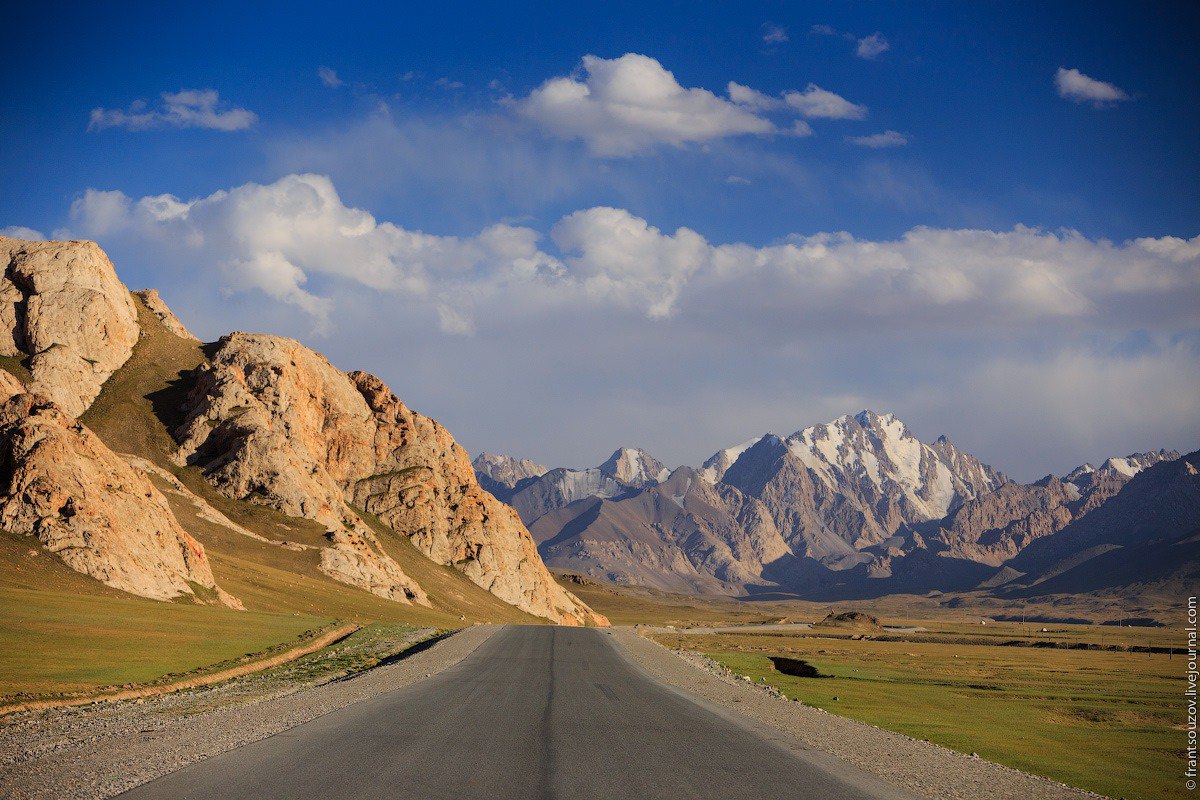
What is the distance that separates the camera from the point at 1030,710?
4866cm

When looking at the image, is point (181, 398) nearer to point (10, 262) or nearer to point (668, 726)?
point (10, 262)

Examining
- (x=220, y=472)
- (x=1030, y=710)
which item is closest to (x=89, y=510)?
(x=220, y=472)

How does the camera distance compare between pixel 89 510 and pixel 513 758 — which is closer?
pixel 513 758

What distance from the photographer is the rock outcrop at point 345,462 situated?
431 feet

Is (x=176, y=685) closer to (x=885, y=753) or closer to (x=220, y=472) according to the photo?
(x=885, y=753)

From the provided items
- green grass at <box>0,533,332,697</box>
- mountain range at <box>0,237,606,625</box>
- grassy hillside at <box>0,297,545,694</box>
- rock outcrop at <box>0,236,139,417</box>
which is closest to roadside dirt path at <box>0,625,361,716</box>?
green grass at <box>0,533,332,697</box>

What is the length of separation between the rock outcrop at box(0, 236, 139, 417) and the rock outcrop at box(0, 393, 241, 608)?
60282mm

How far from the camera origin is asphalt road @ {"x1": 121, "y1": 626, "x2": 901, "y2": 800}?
666 inches

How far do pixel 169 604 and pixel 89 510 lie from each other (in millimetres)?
11807

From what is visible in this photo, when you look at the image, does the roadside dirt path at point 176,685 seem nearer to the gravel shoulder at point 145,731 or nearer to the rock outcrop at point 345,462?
the gravel shoulder at point 145,731

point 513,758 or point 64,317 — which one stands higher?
point 64,317

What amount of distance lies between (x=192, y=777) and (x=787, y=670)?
60.5m

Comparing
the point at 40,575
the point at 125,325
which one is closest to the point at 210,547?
the point at 40,575

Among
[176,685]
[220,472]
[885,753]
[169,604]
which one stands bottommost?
[169,604]
